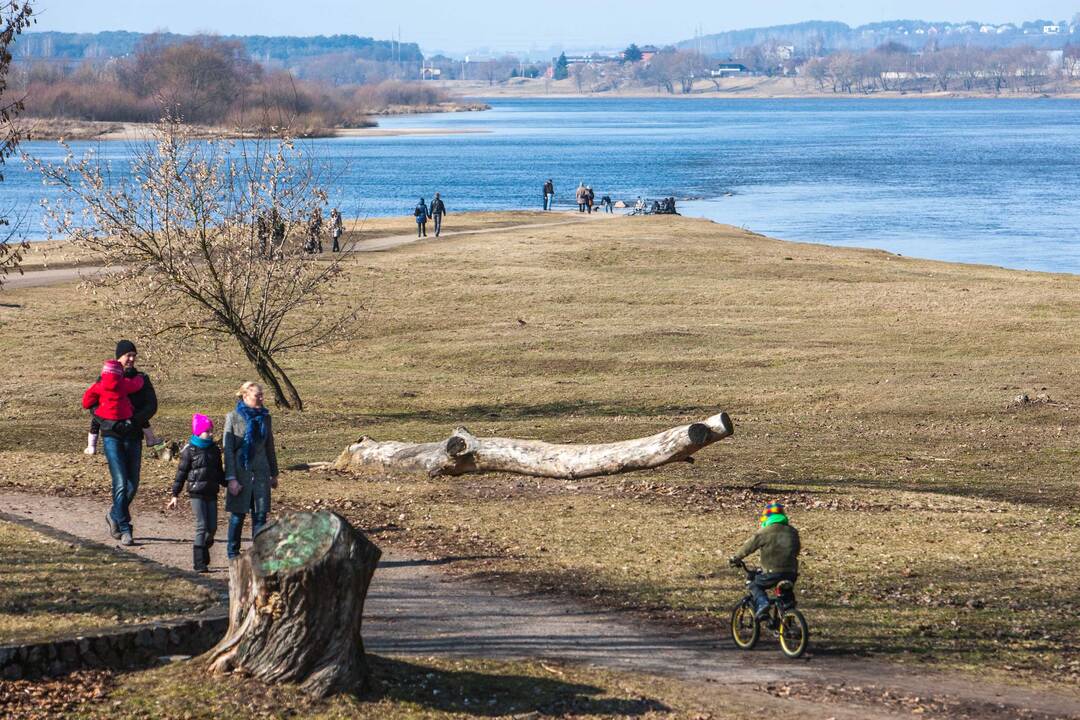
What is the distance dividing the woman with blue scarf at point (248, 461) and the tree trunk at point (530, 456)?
560 centimetres

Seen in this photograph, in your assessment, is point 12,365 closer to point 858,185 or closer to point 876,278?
point 876,278

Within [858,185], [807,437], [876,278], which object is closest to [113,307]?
[807,437]

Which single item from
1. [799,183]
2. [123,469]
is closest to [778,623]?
[123,469]

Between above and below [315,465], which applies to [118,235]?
above

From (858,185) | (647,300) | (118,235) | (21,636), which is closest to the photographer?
(21,636)

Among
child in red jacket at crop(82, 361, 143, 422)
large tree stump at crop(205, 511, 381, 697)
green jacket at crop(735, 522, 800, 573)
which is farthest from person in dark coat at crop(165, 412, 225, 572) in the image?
green jacket at crop(735, 522, 800, 573)

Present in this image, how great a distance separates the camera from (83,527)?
16766mm

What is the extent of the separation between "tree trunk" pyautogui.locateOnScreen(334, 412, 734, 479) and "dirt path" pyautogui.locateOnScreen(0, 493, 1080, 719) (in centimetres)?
415

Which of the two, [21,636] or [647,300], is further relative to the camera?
[647,300]

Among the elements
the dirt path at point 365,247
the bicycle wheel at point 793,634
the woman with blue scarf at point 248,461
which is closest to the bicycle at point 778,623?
the bicycle wheel at point 793,634

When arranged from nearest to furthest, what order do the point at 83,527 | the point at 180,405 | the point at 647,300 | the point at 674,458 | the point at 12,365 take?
the point at 83,527 < the point at 674,458 < the point at 180,405 < the point at 12,365 < the point at 647,300

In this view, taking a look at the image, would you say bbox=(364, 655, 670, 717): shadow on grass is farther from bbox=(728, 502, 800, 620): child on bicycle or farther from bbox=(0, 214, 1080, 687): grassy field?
bbox=(0, 214, 1080, 687): grassy field

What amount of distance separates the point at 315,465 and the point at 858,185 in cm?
9454

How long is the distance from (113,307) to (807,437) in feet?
44.1
